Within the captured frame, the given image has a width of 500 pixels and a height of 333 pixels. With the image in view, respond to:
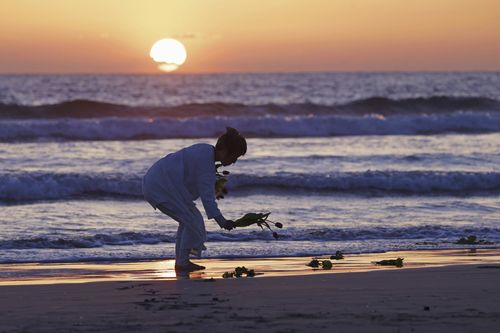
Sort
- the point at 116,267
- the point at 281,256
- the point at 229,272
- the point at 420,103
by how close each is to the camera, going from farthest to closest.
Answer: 1. the point at 420,103
2. the point at 281,256
3. the point at 116,267
4. the point at 229,272

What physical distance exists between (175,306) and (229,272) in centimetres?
207

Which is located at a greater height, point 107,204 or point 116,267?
point 107,204

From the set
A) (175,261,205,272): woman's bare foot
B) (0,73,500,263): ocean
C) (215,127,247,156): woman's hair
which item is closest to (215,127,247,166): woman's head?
(215,127,247,156): woman's hair

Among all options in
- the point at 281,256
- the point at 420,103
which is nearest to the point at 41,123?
the point at 420,103

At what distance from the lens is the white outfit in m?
7.89

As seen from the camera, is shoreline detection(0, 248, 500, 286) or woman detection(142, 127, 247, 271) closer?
woman detection(142, 127, 247, 271)

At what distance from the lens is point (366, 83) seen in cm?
7238

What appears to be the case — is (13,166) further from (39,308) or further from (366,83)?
(366,83)

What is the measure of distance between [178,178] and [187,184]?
12cm

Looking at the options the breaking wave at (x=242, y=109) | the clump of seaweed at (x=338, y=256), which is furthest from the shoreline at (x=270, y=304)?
the breaking wave at (x=242, y=109)

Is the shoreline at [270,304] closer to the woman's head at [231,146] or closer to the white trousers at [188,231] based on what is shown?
the white trousers at [188,231]

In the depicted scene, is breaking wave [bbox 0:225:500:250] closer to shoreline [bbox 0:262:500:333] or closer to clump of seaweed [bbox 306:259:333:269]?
clump of seaweed [bbox 306:259:333:269]

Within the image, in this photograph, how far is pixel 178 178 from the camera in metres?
8.11

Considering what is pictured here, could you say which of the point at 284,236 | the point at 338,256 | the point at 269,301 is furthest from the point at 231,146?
the point at 284,236
